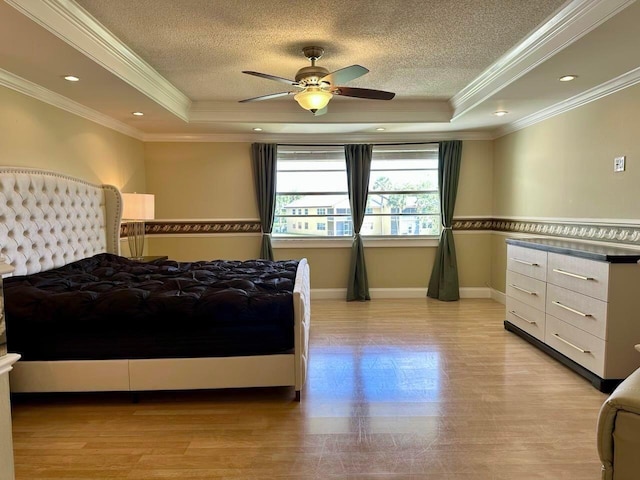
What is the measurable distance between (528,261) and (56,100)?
452 cm

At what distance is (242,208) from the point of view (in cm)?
579

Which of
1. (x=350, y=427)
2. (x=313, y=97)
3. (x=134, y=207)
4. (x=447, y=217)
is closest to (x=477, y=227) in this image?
(x=447, y=217)

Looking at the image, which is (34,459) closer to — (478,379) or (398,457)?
(398,457)

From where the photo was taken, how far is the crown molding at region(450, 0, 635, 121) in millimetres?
2320

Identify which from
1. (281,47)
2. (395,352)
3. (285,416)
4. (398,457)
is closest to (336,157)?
(281,47)

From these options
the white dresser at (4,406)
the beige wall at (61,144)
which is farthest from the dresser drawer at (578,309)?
the beige wall at (61,144)

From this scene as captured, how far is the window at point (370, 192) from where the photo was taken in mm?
5828

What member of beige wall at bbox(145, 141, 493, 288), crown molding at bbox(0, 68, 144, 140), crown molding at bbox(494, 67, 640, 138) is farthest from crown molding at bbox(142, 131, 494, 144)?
crown molding at bbox(0, 68, 144, 140)

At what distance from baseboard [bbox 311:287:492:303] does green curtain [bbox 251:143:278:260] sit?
2.96 ft

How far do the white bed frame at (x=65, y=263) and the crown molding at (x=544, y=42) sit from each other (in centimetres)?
233

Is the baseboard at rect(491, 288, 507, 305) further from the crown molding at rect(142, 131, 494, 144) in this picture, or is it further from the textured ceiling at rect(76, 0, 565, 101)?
the textured ceiling at rect(76, 0, 565, 101)

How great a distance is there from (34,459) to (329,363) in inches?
78.5

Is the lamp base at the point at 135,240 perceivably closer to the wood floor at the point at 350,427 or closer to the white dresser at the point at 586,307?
the wood floor at the point at 350,427

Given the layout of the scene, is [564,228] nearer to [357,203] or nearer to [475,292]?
[475,292]
